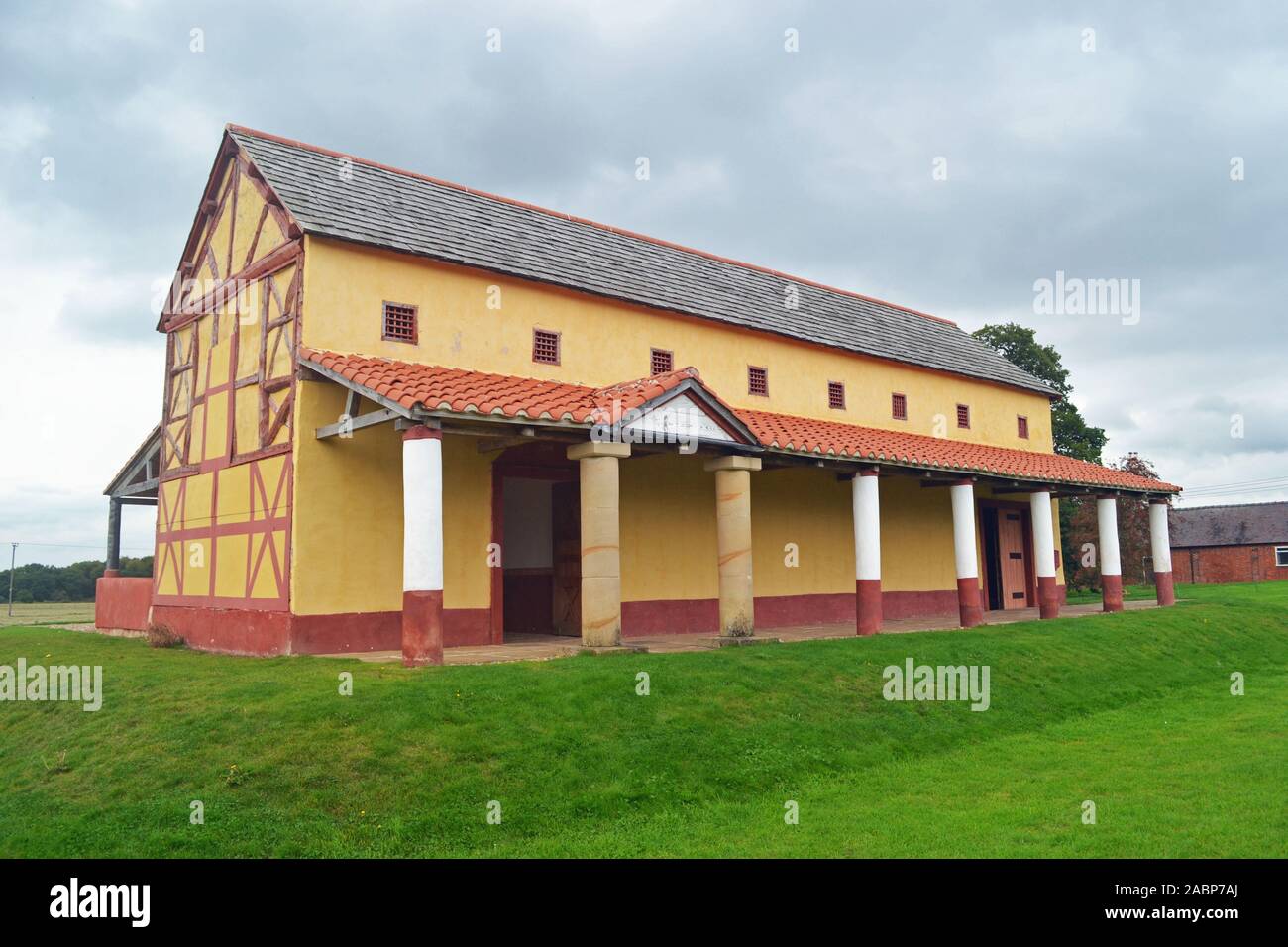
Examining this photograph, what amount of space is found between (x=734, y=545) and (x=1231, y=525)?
5690 centimetres

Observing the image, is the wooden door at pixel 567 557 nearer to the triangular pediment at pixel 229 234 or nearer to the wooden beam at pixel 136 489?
the triangular pediment at pixel 229 234

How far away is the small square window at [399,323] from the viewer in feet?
48.8

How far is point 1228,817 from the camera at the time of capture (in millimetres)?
7672

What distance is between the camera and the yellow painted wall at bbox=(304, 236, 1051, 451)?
47.5 feet

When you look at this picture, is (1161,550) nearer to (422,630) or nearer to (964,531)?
(964,531)

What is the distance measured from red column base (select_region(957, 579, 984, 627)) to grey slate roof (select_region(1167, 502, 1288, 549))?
4475 cm

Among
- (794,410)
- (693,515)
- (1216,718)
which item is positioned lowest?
(1216,718)

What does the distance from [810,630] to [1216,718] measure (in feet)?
24.2

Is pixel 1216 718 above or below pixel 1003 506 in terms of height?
below

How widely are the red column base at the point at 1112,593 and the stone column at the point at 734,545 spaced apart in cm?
1278
